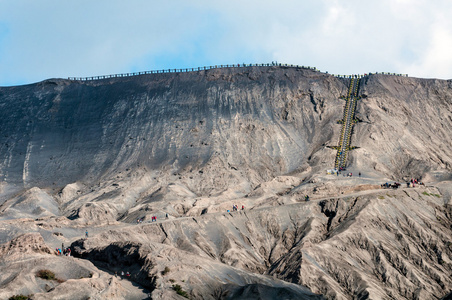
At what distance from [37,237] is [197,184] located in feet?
175

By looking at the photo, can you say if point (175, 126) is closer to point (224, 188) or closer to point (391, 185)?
point (224, 188)

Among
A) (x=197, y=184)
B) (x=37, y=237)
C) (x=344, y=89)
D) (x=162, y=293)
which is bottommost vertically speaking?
(x=162, y=293)

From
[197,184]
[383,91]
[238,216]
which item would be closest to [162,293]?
[238,216]

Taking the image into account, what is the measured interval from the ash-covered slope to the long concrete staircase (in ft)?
5.65

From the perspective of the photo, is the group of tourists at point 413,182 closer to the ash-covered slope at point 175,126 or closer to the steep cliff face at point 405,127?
the steep cliff face at point 405,127

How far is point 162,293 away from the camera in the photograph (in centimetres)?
5838

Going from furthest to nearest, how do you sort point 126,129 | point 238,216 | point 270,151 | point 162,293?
point 126,129
point 270,151
point 238,216
point 162,293

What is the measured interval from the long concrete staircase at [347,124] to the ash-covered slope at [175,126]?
1722 mm

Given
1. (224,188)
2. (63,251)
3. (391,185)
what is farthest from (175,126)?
(63,251)

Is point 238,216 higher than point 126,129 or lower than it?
lower

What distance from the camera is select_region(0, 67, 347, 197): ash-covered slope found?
125188 mm

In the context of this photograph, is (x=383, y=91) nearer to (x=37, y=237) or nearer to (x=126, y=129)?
(x=126, y=129)

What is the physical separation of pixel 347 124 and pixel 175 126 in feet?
100

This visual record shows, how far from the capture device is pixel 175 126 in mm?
133375
